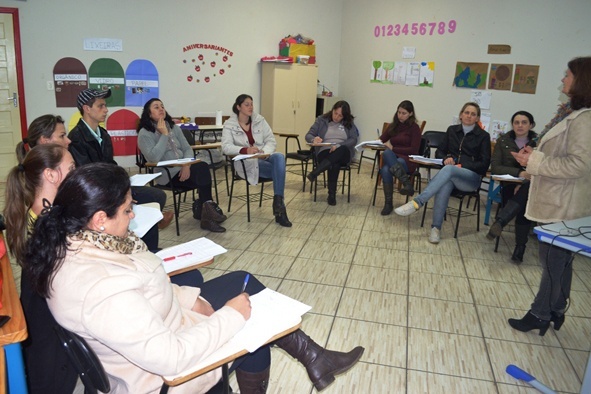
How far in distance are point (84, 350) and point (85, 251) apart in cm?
27

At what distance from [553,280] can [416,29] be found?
4767 mm

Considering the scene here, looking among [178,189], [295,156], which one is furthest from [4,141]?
[295,156]

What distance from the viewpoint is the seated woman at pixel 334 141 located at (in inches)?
203

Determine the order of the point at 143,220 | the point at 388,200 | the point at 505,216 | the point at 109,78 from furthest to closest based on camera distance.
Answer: the point at 109,78
the point at 388,200
the point at 505,216
the point at 143,220

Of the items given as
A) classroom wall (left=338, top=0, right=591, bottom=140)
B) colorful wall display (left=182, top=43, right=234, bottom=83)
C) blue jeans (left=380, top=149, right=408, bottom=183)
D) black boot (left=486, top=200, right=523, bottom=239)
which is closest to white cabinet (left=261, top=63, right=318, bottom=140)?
colorful wall display (left=182, top=43, right=234, bottom=83)

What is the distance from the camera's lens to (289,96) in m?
7.23

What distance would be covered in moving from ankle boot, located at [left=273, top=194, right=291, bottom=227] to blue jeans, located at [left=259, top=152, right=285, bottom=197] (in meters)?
0.09

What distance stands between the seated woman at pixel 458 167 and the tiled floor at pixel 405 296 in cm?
28

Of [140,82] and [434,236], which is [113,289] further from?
[140,82]

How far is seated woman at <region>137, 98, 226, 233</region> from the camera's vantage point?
4.09 meters

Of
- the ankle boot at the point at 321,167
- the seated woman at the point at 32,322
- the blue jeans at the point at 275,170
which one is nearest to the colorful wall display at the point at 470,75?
the ankle boot at the point at 321,167

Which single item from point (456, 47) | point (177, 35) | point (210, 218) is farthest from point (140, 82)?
point (456, 47)

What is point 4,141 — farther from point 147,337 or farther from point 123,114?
point 147,337

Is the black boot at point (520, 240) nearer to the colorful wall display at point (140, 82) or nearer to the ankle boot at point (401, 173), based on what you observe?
the ankle boot at point (401, 173)
